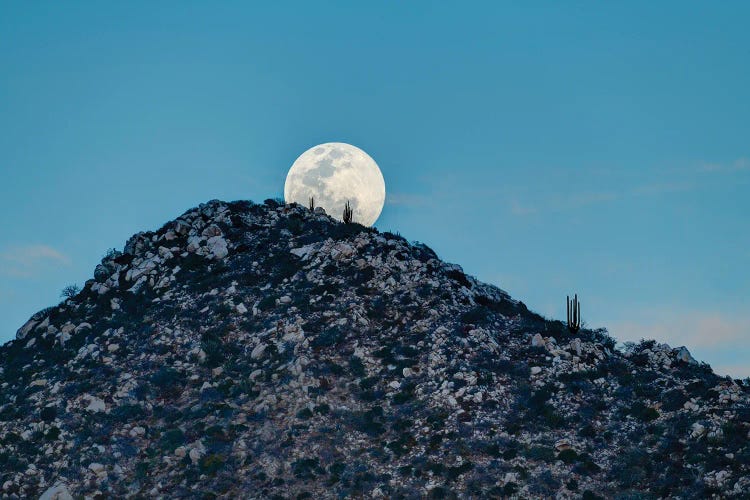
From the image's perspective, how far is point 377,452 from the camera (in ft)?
156

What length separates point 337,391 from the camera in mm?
51594

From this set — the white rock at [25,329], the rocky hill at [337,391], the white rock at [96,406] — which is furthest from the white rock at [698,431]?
the white rock at [25,329]

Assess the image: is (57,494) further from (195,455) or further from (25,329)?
(25,329)

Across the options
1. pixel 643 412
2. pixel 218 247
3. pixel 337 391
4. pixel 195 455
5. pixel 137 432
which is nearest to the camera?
pixel 195 455

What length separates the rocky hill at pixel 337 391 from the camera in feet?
151

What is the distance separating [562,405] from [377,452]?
10.5m

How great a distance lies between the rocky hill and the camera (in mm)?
45938

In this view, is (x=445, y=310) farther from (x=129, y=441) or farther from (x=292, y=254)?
(x=129, y=441)

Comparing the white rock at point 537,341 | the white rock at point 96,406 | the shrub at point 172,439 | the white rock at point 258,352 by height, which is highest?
the white rock at point 537,341

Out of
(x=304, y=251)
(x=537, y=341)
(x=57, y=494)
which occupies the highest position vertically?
(x=304, y=251)

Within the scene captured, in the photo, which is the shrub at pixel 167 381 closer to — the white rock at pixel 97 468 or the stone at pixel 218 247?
the white rock at pixel 97 468

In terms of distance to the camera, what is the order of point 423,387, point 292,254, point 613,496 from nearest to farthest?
point 613,496 < point 423,387 < point 292,254

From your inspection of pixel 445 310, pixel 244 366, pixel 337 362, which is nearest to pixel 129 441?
pixel 244 366

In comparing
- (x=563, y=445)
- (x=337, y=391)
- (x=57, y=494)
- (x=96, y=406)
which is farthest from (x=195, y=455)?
(x=563, y=445)
